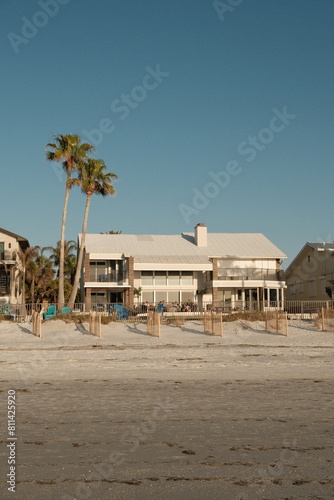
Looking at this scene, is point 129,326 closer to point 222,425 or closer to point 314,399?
point 314,399

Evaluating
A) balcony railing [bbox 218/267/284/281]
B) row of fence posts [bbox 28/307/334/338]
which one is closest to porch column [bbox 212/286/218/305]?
balcony railing [bbox 218/267/284/281]

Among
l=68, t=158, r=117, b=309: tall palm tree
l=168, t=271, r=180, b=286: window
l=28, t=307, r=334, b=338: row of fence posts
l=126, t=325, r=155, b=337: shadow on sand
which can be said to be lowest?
l=126, t=325, r=155, b=337: shadow on sand

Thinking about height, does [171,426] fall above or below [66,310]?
below

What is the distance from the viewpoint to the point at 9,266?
1823 inches

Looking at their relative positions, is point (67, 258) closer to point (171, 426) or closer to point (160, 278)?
point (160, 278)

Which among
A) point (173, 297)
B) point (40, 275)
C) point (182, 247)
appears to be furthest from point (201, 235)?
point (40, 275)

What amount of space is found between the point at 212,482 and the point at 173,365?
928 cm

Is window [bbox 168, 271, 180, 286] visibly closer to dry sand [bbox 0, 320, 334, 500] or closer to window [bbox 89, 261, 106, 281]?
window [bbox 89, 261, 106, 281]

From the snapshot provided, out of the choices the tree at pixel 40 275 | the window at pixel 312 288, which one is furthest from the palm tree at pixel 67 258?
the window at pixel 312 288

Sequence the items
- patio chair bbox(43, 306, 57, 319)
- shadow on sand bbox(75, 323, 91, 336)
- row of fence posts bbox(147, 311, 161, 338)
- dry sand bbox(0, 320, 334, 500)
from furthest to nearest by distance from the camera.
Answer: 1. patio chair bbox(43, 306, 57, 319)
2. shadow on sand bbox(75, 323, 91, 336)
3. row of fence posts bbox(147, 311, 161, 338)
4. dry sand bbox(0, 320, 334, 500)

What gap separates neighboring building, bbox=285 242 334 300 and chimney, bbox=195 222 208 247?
7.96 meters

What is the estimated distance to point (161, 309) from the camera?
36062 mm

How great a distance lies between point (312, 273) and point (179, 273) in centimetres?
1109

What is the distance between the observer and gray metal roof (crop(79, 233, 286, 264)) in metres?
47.1
